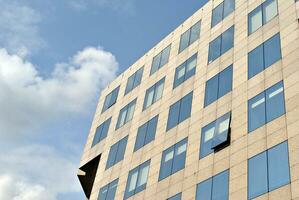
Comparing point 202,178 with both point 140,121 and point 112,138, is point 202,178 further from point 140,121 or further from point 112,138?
point 112,138

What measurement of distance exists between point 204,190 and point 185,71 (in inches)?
521

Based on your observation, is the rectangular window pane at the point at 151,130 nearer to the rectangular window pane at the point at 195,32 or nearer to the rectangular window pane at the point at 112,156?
the rectangular window pane at the point at 112,156

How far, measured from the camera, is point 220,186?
3203 centimetres

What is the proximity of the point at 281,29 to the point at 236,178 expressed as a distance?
1076 centimetres

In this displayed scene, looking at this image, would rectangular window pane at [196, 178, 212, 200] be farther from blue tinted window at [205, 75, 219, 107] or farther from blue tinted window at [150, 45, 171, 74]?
blue tinted window at [150, 45, 171, 74]

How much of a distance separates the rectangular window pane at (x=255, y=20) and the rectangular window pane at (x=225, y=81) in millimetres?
3383

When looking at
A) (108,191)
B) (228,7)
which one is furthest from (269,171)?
(108,191)

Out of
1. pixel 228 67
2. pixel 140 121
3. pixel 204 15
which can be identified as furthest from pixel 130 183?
pixel 204 15

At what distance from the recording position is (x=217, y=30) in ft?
139

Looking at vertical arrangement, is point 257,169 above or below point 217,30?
below

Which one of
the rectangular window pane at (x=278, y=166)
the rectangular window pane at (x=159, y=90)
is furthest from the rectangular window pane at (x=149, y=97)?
the rectangular window pane at (x=278, y=166)

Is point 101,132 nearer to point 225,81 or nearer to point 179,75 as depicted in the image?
point 179,75

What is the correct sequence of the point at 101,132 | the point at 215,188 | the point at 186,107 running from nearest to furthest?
the point at 215,188
the point at 186,107
the point at 101,132

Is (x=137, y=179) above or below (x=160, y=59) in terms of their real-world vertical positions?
below
